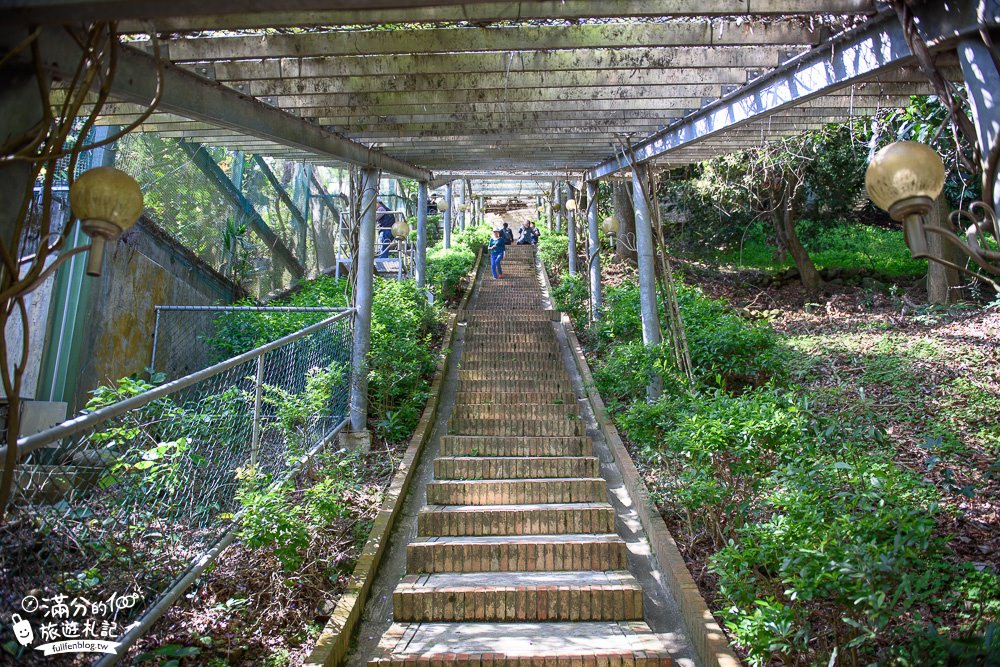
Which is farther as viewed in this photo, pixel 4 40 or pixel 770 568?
pixel 770 568

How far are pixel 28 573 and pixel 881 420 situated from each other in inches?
258

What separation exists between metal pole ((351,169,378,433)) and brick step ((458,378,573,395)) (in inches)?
50.8

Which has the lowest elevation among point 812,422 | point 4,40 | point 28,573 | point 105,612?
point 105,612

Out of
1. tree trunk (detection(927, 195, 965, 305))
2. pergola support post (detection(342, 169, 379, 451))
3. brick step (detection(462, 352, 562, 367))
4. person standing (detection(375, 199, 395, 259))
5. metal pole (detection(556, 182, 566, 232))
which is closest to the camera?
pergola support post (detection(342, 169, 379, 451))

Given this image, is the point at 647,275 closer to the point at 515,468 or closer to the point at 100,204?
the point at 515,468

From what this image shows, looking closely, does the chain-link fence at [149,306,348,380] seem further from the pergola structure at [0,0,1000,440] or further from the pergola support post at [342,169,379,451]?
the pergola structure at [0,0,1000,440]

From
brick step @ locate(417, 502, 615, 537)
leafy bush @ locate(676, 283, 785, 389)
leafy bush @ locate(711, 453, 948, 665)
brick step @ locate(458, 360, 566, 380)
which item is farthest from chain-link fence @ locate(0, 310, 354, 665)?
leafy bush @ locate(676, 283, 785, 389)

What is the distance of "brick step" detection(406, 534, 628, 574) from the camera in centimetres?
505

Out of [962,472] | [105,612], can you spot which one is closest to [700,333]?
[962,472]

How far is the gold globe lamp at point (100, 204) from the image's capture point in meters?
2.45

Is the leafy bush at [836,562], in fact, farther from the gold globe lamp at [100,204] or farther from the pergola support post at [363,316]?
the pergola support post at [363,316]

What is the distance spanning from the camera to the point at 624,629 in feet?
14.0

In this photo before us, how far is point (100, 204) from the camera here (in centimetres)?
247

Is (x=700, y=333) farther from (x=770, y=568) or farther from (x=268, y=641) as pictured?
(x=268, y=641)
